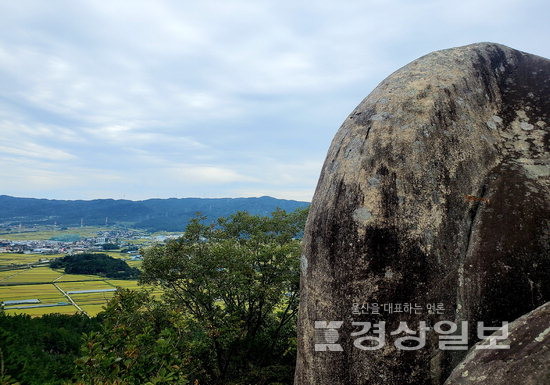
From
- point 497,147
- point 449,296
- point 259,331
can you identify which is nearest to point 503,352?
A: point 449,296

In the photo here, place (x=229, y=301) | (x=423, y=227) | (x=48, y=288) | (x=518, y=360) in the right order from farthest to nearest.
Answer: (x=48, y=288) → (x=229, y=301) → (x=423, y=227) → (x=518, y=360)

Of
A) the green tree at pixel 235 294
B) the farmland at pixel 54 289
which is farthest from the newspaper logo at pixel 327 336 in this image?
the farmland at pixel 54 289

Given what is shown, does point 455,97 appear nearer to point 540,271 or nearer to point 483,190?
point 483,190

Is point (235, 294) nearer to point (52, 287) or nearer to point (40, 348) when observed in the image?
point (40, 348)

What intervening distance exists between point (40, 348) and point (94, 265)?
90876 mm

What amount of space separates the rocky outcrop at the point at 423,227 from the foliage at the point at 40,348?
5277 mm

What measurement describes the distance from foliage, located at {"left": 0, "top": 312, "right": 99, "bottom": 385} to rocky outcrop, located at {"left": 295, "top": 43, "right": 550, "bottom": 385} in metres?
5.28

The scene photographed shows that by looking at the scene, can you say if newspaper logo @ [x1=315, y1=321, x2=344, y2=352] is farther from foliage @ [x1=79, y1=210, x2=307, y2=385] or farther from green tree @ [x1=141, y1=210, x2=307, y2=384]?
green tree @ [x1=141, y1=210, x2=307, y2=384]

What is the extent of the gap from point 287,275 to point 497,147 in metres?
16.7

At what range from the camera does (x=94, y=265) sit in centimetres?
10950

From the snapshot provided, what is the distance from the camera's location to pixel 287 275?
2266cm

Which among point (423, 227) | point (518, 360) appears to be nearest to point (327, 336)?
point (423, 227)

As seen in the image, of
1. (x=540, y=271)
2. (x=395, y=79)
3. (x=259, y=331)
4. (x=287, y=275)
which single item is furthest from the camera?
(x=259, y=331)

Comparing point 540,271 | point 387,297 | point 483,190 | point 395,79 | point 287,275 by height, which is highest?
point 395,79
